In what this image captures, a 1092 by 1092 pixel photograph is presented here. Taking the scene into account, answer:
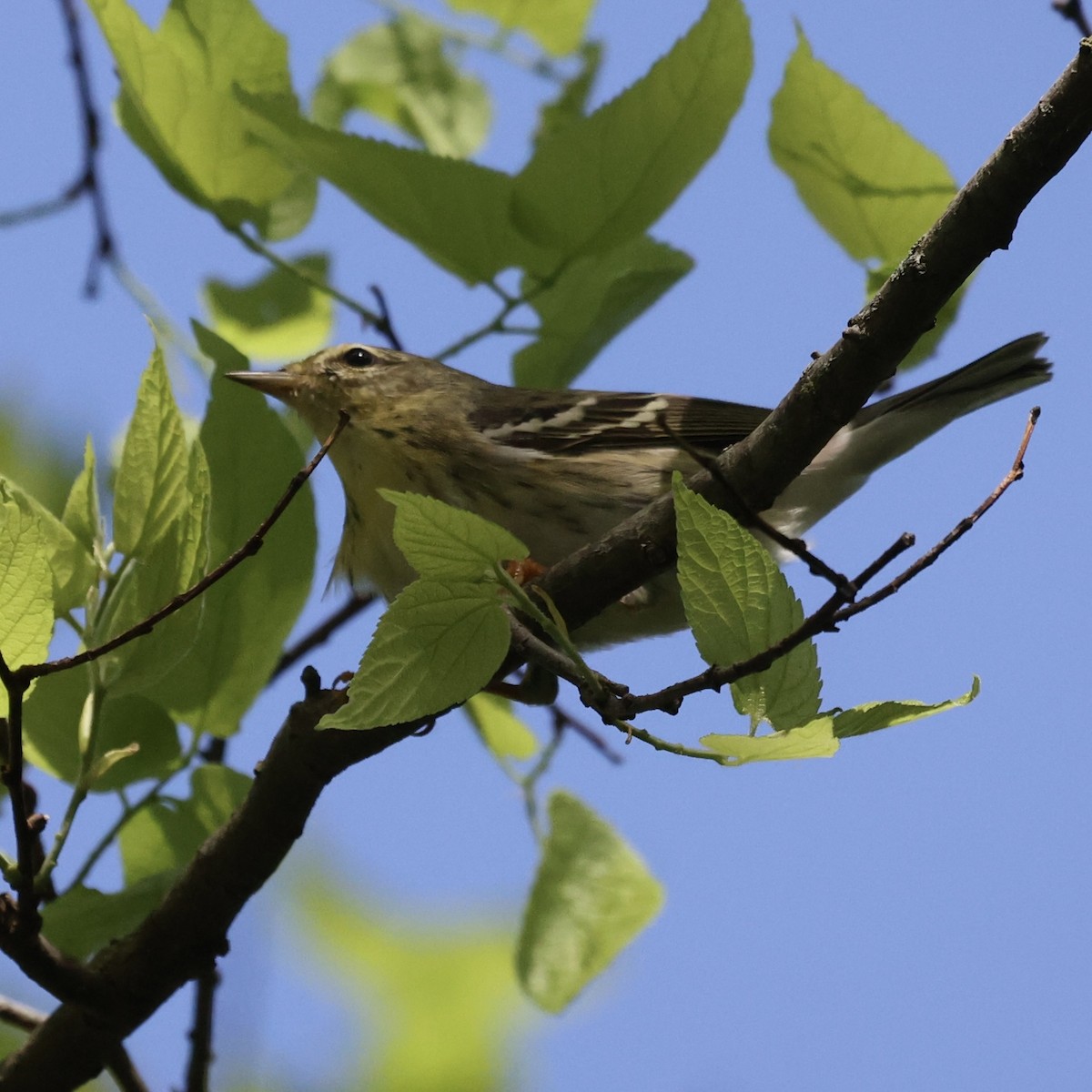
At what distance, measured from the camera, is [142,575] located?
2.03 meters

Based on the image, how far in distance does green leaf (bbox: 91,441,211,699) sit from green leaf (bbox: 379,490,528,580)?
583mm

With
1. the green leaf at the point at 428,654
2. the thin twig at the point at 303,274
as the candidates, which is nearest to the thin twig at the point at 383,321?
the thin twig at the point at 303,274

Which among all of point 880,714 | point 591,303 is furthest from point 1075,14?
point 880,714

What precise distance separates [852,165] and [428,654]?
5.02ft

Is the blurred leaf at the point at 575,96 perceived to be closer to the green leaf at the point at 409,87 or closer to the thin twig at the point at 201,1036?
the green leaf at the point at 409,87

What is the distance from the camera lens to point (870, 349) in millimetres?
1968

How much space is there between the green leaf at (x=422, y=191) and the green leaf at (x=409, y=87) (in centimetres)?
69

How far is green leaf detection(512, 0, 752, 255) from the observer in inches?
98.5

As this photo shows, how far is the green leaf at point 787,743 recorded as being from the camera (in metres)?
1.50

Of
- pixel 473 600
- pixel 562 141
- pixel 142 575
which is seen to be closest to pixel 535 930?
pixel 142 575

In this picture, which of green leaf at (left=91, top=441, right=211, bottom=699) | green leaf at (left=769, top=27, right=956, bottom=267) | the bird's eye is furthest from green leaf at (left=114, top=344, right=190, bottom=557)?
the bird's eye

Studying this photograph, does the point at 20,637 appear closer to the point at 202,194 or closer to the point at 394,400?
the point at 202,194

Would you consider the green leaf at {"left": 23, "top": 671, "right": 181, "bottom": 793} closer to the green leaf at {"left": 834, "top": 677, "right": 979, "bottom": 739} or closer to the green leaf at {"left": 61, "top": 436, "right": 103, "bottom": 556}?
the green leaf at {"left": 61, "top": 436, "right": 103, "bottom": 556}

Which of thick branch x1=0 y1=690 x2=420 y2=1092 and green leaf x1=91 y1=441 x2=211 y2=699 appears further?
thick branch x1=0 y1=690 x2=420 y2=1092
